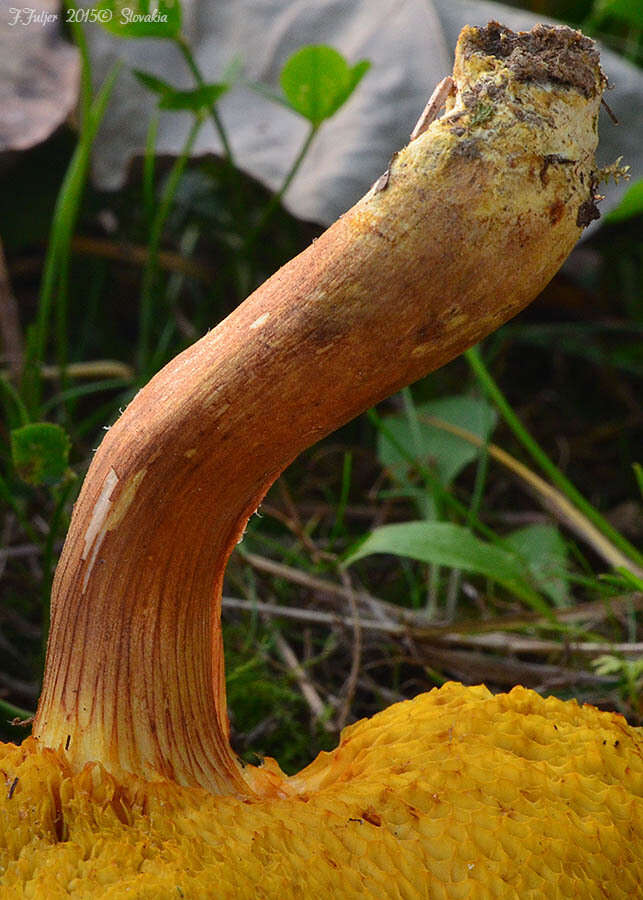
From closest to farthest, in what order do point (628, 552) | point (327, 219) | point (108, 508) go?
point (108, 508) < point (628, 552) < point (327, 219)

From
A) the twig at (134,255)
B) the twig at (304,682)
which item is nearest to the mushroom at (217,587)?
the twig at (304,682)

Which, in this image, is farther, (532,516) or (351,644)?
(532,516)

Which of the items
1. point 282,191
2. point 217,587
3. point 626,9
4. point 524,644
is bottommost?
point 524,644

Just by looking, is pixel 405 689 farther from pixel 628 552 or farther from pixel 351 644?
pixel 628 552

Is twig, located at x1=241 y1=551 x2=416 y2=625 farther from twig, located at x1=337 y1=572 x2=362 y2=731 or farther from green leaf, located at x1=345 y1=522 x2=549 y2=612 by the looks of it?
green leaf, located at x1=345 y1=522 x2=549 y2=612

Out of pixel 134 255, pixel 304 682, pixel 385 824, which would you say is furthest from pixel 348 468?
pixel 134 255

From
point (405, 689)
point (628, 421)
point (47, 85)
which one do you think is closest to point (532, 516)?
point (628, 421)

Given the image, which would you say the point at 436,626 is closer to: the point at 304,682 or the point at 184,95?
the point at 304,682
